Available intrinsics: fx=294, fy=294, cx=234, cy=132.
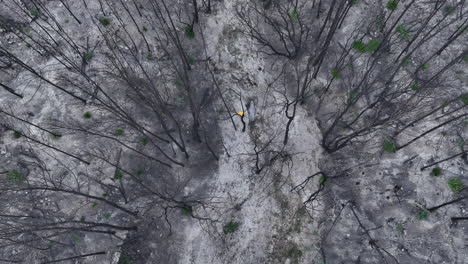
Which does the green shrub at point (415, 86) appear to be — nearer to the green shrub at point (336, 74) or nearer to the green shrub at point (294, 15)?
the green shrub at point (336, 74)

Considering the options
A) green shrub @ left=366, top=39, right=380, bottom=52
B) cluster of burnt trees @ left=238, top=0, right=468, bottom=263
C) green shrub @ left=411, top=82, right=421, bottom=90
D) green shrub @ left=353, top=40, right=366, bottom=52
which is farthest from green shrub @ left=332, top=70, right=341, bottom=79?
green shrub @ left=411, top=82, right=421, bottom=90

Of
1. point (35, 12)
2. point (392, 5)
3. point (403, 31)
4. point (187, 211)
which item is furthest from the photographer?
point (392, 5)

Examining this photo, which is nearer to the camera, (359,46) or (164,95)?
(164,95)

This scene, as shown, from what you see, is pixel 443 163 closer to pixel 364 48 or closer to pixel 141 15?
pixel 364 48

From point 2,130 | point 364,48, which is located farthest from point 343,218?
point 2,130

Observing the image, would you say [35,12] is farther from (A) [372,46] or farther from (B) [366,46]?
(A) [372,46]

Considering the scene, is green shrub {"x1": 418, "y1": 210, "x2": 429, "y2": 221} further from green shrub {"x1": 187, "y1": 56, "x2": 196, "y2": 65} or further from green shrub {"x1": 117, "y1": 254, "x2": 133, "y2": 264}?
green shrub {"x1": 187, "y1": 56, "x2": 196, "y2": 65}

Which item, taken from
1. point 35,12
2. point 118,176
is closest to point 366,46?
point 118,176

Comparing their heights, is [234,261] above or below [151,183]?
below
